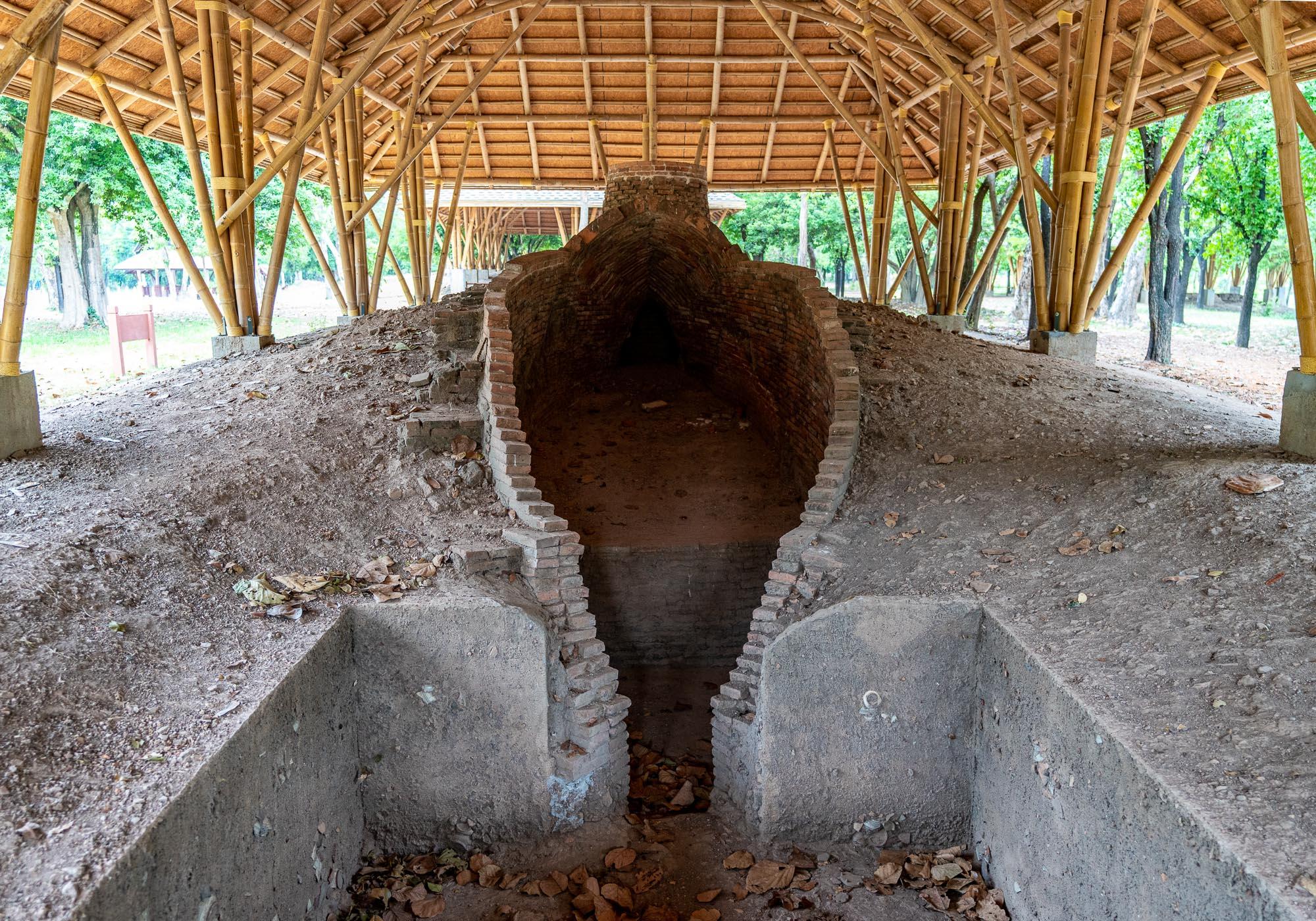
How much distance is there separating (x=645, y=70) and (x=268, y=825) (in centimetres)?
1502

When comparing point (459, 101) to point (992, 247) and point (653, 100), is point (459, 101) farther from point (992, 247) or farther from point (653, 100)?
point (992, 247)

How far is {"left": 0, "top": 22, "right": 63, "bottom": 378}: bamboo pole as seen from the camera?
6.41m

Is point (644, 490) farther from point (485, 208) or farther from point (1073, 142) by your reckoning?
point (485, 208)

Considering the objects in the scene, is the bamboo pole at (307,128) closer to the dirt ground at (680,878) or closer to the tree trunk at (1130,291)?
the dirt ground at (680,878)

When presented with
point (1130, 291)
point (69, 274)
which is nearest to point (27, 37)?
point (69, 274)

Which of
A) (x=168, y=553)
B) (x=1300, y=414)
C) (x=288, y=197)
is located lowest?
(x=168, y=553)

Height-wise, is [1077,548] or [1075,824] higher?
[1077,548]

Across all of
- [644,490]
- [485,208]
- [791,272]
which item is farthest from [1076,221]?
[485,208]

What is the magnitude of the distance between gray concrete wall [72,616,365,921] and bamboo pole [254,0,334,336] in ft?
21.7

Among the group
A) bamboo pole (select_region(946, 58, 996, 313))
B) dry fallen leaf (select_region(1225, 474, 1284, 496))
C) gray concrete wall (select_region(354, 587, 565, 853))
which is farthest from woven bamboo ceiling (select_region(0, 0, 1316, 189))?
gray concrete wall (select_region(354, 587, 565, 853))

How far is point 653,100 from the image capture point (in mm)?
15570

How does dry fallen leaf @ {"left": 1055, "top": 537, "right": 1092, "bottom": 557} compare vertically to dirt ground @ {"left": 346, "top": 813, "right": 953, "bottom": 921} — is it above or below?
above

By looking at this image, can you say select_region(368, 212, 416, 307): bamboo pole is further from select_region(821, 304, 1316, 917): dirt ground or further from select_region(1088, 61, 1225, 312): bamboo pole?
select_region(1088, 61, 1225, 312): bamboo pole

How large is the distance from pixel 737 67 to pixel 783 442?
32.0 feet
